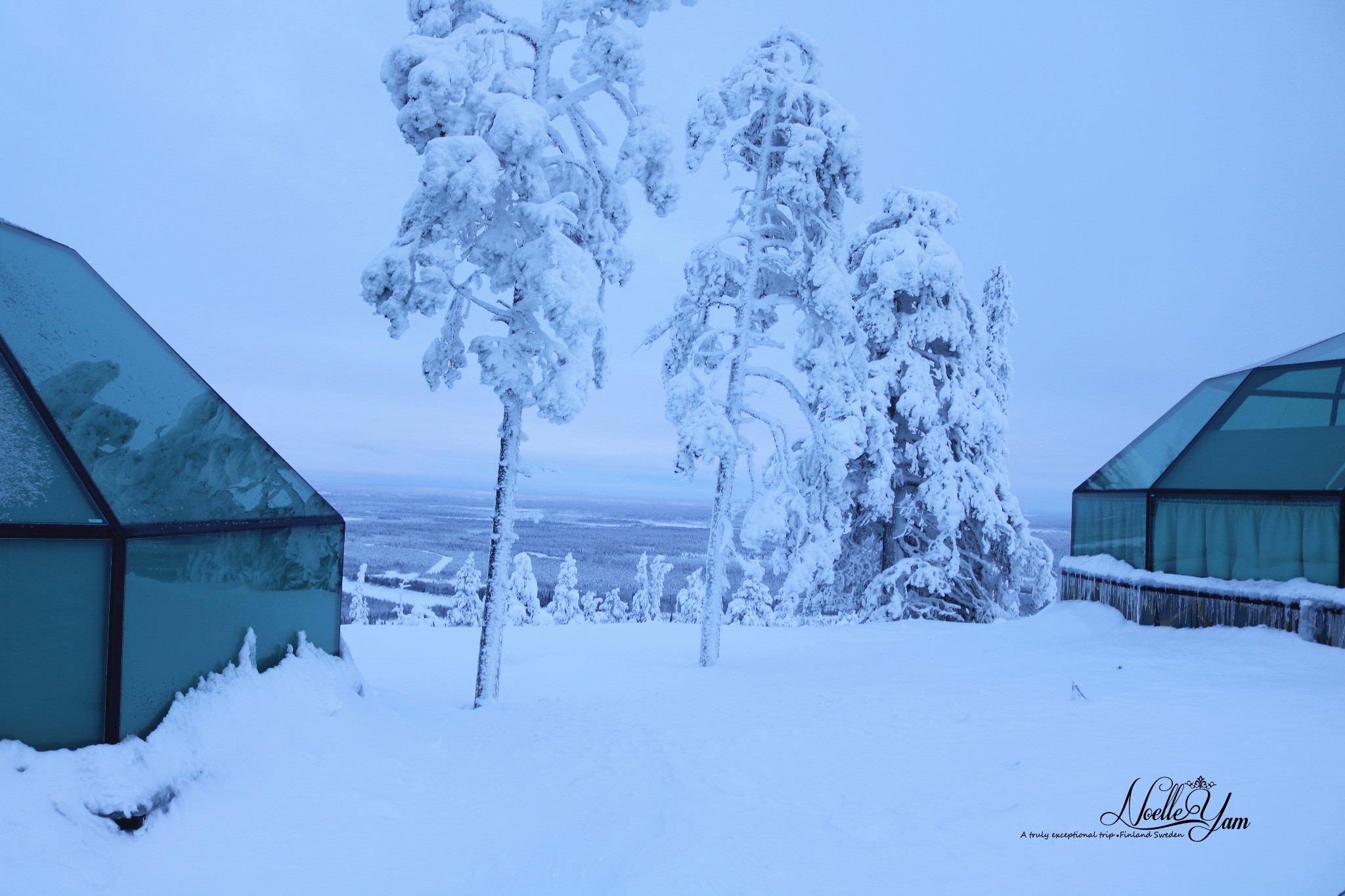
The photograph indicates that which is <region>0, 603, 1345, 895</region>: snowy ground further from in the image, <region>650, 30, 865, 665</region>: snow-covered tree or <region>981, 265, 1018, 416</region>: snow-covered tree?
<region>981, 265, 1018, 416</region>: snow-covered tree

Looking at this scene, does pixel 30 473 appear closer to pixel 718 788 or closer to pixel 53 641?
pixel 53 641

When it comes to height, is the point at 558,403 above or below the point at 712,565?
above

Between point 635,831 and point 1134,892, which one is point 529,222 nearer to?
point 635,831

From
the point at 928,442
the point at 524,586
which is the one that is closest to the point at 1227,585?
the point at 928,442

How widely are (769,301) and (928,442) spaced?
22.2 ft

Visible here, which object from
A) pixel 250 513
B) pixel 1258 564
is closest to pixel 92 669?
pixel 250 513

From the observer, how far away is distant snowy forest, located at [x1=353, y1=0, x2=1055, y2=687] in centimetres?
906

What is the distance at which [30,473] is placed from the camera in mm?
4570

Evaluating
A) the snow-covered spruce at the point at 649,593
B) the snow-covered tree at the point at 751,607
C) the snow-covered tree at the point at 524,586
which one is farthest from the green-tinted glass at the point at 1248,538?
the snow-covered spruce at the point at 649,593

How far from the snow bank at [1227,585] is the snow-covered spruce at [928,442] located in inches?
209

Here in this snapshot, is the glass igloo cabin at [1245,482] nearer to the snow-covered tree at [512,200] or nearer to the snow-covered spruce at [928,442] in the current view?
the snow-covered spruce at [928,442]

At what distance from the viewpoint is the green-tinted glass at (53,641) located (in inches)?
170

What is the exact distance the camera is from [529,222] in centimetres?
950

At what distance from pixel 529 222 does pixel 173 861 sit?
762 centimetres
